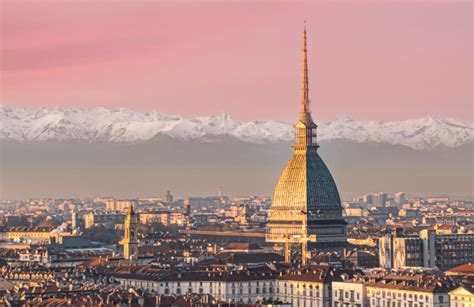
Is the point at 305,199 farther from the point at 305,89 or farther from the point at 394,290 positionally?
the point at 394,290

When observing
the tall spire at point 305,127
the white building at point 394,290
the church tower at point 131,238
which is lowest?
the white building at point 394,290

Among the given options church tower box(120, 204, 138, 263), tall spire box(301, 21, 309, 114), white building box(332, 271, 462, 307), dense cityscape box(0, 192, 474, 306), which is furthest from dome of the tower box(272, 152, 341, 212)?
white building box(332, 271, 462, 307)

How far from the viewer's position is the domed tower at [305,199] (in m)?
186

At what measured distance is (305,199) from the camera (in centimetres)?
19162

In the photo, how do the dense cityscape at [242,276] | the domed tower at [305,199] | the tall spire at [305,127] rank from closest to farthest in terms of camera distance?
the dense cityscape at [242,276] < the domed tower at [305,199] < the tall spire at [305,127]

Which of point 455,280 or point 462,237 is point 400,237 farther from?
point 455,280

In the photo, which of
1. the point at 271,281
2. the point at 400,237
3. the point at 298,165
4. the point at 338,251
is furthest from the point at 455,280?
the point at 298,165

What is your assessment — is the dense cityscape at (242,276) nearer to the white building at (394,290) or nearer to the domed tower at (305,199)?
the white building at (394,290)

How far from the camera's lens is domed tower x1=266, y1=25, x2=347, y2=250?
611 ft

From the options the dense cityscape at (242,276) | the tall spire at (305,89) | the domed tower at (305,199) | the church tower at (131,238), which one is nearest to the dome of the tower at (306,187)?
the domed tower at (305,199)

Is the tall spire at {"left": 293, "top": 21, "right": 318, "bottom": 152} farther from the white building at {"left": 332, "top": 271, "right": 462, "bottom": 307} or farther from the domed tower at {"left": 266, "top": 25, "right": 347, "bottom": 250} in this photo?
the white building at {"left": 332, "top": 271, "right": 462, "bottom": 307}

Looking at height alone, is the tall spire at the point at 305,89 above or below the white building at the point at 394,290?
above

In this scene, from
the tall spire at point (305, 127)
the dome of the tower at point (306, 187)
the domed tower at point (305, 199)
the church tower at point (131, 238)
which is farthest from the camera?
the tall spire at point (305, 127)

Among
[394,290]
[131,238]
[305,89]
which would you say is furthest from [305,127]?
[394,290]
